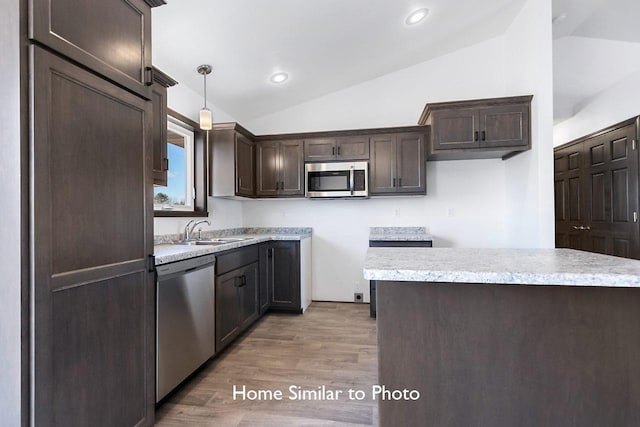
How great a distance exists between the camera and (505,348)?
1.17 metres

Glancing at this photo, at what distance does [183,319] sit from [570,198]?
562 centimetres

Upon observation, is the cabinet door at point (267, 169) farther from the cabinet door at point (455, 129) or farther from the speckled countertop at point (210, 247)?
the cabinet door at point (455, 129)

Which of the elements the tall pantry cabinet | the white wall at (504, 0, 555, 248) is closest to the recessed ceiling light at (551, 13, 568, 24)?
the white wall at (504, 0, 555, 248)

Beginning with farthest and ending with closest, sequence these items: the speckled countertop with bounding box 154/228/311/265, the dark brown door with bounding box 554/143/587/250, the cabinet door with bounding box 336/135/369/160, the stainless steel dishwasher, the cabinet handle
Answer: the dark brown door with bounding box 554/143/587/250
the cabinet door with bounding box 336/135/369/160
the speckled countertop with bounding box 154/228/311/265
the stainless steel dishwasher
the cabinet handle

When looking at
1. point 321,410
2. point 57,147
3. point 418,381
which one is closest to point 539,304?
point 418,381

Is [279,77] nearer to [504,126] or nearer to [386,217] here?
[386,217]

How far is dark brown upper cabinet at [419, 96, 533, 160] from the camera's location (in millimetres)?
3096

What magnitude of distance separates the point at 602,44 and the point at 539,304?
416 centimetres

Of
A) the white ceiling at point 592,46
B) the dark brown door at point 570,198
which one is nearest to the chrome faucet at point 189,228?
the white ceiling at point 592,46

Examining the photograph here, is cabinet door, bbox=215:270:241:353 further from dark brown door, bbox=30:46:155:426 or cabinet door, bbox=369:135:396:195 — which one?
cabinet door, bbox=369:135:396:195

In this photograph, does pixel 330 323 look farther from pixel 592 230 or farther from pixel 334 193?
pixel 592 230

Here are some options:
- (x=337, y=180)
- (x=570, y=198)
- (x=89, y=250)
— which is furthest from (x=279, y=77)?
(x=570, y=198)

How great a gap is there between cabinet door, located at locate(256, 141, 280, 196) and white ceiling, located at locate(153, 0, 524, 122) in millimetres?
540

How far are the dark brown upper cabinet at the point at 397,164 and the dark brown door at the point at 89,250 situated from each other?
261 centimetres
